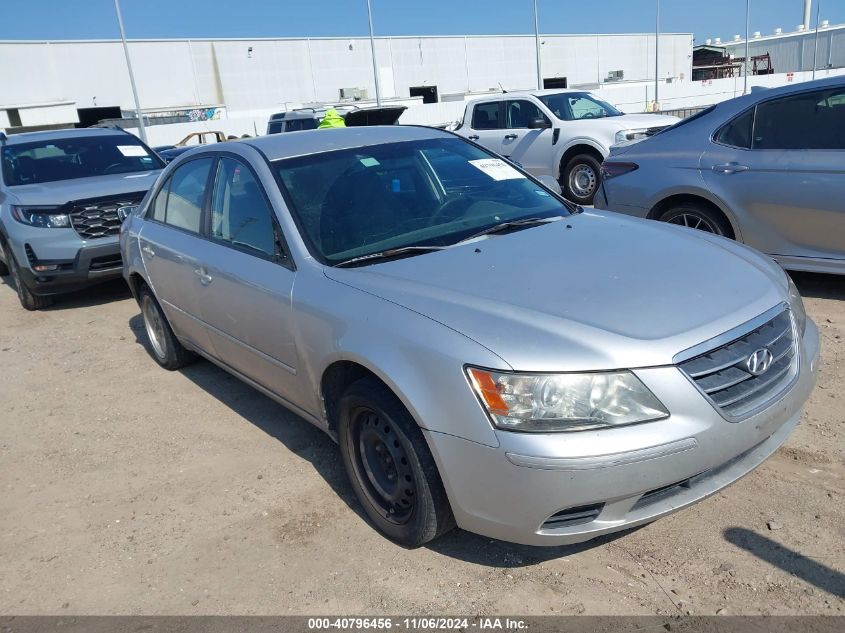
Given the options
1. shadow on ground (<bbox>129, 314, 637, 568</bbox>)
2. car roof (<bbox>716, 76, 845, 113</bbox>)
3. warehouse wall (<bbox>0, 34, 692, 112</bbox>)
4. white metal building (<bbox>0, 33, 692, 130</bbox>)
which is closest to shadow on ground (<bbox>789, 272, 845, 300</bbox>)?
car roof (<bbox>716, 76, 845, 113</bbox>)

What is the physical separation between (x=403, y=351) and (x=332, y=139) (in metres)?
1.82

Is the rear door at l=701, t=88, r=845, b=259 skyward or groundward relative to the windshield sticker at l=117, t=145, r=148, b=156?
groundward

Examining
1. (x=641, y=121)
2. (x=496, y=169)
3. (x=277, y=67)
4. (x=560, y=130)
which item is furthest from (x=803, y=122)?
(x=277, y=67)

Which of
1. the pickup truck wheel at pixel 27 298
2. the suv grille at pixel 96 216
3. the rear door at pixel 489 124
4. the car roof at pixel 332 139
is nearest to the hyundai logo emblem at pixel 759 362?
the car roof at pixel 332 139

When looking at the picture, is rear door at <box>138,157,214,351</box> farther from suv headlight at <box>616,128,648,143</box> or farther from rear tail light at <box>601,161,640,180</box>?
suv headlight at <box>616,128,648,143</box>

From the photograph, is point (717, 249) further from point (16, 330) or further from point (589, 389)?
point (16, 330)

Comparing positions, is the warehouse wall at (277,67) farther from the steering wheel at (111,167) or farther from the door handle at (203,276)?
the door handle at (203,276)

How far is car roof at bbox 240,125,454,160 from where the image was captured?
3854mm

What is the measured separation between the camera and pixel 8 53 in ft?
139

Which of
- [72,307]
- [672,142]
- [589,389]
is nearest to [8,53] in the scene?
[72,307]

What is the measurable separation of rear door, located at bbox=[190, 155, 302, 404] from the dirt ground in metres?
0.52

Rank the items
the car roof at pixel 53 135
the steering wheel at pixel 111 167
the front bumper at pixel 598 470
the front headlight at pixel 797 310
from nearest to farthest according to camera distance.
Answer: the front bumper at pixel 598 470
the front headlight at pixel 797 310
the steering wheel at pixel 111 167
the car roof at pixel 53 135

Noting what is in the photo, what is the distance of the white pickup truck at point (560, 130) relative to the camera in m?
10.5

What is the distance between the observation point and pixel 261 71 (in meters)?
50.5
